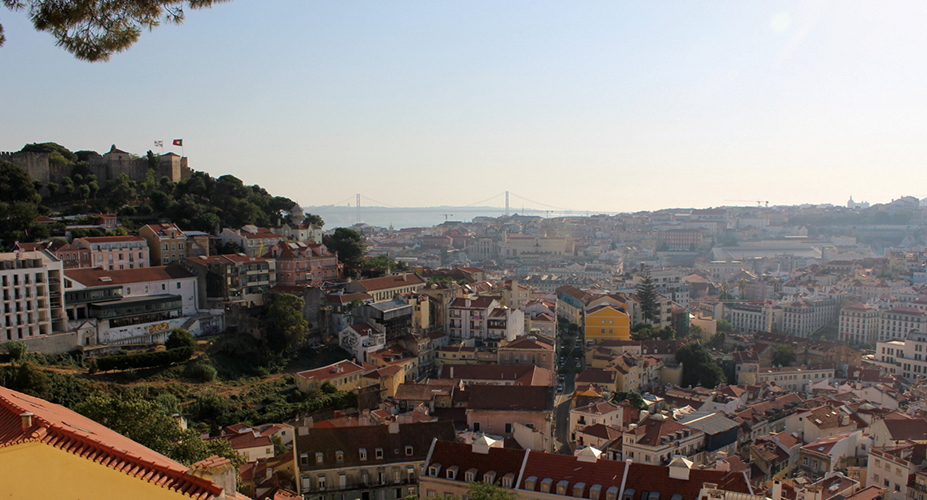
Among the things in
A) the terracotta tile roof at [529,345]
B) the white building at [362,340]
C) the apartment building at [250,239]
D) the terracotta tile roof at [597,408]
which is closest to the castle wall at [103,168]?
the apartment building at [250,239]

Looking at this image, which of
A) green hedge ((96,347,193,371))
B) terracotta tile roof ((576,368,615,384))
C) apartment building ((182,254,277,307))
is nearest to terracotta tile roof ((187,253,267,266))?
apartment building ((182,254,277,307))

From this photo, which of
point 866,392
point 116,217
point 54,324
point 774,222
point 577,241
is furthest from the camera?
point 774,222

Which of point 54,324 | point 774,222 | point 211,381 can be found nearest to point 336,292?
point 211,381

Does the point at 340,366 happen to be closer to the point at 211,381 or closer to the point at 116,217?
the point at 211,381

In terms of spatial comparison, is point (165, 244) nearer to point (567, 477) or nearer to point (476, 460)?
point (476, 460)

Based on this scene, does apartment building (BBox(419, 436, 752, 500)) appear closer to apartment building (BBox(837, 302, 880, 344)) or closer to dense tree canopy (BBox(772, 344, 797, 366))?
dense tree canopy (BBox(772, 344, 797, 366))

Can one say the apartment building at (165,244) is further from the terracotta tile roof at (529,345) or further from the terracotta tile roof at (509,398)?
the terracotta tile roof at (509,398)

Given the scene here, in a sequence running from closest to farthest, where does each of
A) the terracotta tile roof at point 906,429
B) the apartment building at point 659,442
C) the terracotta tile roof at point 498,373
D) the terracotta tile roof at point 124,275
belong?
1. the apartment building at point 659,442
2. the terracotta tile roof at point 906,429
3. the terracotta tile roof at point 124,275
4. the terracotta tile roof at point 498,373
